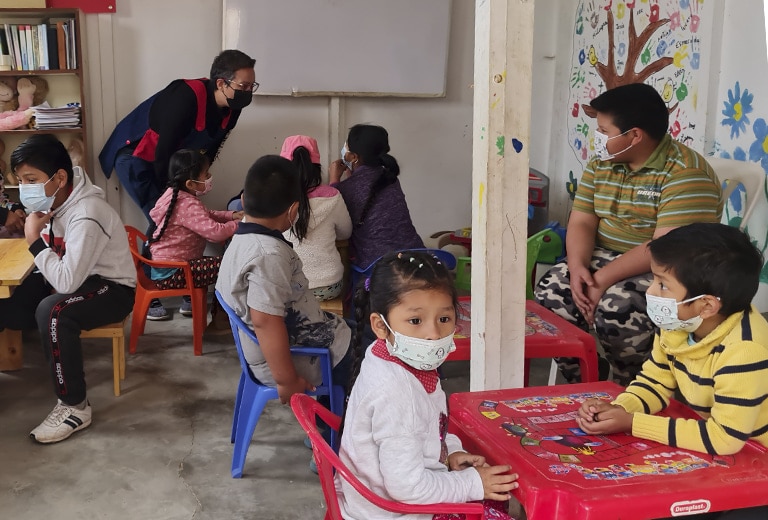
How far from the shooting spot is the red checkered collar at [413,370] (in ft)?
5.04

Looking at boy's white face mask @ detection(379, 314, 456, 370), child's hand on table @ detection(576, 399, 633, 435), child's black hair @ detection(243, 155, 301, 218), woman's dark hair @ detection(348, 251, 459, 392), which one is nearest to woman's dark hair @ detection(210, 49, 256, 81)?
child's black hair @ detection(243, 155, 301, 218)

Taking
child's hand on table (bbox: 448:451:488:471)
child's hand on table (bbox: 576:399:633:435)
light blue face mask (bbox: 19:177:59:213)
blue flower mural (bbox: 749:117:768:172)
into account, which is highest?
blue flower mural (bbox: 749:117:768:172)

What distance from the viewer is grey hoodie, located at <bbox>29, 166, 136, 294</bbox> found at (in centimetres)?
296

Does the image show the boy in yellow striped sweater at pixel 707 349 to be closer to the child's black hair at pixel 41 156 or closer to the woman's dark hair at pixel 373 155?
the woman's dark hair at pixel 373 155

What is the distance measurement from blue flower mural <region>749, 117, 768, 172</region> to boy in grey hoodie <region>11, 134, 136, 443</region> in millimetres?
2666

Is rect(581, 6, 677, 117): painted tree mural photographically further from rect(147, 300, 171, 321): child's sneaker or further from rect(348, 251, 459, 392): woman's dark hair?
rect(147, 300, 171, 321): child's sneaker

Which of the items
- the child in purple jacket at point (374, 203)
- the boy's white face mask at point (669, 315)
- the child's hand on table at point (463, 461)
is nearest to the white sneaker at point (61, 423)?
the child in purple jacket at point (374, 203)

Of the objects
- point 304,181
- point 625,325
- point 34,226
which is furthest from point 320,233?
point 625,325

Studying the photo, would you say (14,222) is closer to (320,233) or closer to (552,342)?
(320,233)

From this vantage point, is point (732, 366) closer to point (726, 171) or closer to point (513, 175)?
point (513, 175)

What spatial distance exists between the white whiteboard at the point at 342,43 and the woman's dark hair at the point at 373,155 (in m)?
1.77

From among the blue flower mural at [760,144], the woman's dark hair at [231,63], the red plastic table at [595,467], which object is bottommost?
the red plastic table at [595,467]

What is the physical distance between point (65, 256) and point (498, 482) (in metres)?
2.18

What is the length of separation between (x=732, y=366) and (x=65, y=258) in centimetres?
243
